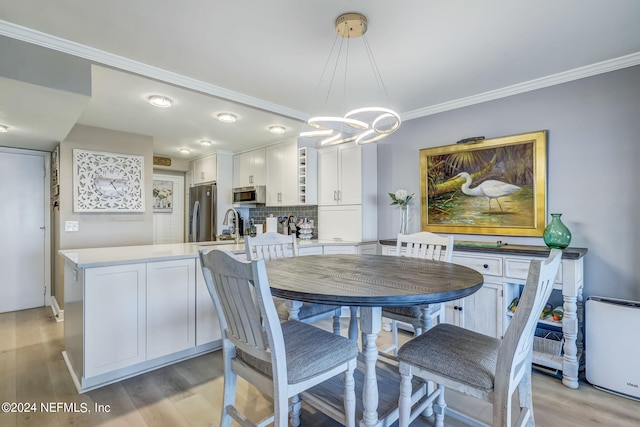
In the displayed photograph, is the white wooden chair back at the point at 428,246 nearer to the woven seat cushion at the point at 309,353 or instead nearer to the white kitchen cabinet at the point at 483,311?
the white kitchen cabinet at the point at 483,311

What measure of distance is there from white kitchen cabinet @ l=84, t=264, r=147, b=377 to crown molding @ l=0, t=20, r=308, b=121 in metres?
1.46

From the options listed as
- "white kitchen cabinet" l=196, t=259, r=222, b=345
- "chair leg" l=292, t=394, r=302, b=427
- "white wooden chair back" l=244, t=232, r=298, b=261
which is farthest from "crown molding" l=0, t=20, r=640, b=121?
"chair leg" l=292, t=394, r=302, b=427

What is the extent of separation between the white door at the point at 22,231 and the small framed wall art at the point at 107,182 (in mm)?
1103

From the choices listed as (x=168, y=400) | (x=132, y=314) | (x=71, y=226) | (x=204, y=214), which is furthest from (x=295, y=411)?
(x=204, y=214)

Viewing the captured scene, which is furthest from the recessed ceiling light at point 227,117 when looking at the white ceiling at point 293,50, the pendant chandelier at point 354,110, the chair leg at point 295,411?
the chair leg at point 295,411

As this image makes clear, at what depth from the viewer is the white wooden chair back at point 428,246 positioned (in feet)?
7.91

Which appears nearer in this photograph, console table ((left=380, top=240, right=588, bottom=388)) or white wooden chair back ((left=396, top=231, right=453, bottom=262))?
console table ((left=380, top=240, right=588, bottom=388))

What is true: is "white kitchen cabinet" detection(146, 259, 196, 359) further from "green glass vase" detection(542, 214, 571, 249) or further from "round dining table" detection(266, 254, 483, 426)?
"green glass vase" detection(542, 214, 571, 249)

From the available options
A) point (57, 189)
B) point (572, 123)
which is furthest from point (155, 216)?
point (572, 123)

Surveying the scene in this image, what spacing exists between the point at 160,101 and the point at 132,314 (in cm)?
186

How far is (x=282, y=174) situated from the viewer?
4.42 metres

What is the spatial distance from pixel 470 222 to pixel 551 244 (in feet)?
2.63

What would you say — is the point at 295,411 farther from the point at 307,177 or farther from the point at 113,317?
the point at 307,177

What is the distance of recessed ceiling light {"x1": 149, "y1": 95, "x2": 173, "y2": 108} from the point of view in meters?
2.86
